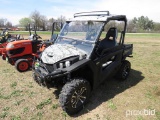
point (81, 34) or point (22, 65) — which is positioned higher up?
point (81, 34)

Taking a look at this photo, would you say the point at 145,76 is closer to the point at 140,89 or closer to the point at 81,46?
the point at 140,89

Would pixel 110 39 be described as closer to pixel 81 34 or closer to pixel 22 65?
pixel 81 34

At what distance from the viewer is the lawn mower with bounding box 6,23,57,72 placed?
6.58 meters

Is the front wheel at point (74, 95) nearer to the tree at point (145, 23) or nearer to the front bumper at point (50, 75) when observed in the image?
the front bumper at point (50, 75)

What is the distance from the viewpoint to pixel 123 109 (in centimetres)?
405

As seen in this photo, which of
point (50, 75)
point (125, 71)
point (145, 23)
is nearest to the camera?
point (50, 75)

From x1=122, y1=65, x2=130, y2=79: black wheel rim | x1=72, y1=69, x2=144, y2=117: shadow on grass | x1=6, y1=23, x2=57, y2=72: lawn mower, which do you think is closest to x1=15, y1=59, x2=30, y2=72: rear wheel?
x1=6, y1=23, x2=57, y2=72: lawn mower

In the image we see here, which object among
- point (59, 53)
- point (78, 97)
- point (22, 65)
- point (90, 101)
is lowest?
point (90, 101)

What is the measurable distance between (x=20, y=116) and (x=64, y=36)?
2456mm

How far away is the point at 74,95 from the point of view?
3760 millimetres

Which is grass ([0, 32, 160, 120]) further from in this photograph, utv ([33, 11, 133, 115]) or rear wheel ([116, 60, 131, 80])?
utv ([33, 11, 133, 115])

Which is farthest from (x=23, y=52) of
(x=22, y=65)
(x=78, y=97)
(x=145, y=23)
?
(x=145, y=23)

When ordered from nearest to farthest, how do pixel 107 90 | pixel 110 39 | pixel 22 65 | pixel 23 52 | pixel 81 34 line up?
pixel 81 34 → pixel 107 90 → pixel 110 39 → pixel 22 65 → pixel 23 52

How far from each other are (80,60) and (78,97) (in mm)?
842
